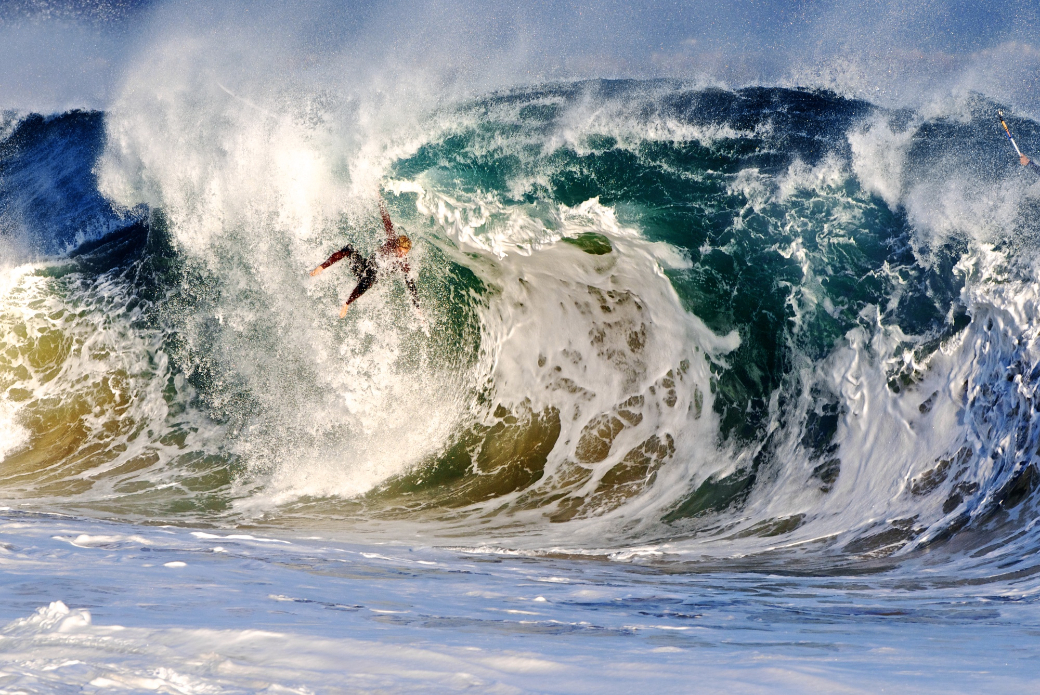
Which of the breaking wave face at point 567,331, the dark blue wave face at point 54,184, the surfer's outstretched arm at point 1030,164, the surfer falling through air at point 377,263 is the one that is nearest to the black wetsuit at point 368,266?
the surfer falling through air at point 377,263

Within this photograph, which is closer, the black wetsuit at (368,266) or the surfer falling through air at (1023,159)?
the surfer falling through air at (1023,159)

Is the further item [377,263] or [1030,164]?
[377,263]

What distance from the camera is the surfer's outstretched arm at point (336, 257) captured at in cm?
837

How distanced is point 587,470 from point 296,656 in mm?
5256

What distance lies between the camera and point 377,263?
27.4 feet

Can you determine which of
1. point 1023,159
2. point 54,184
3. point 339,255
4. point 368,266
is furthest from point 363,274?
point 1023,159

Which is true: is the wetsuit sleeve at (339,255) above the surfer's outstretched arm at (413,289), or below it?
above

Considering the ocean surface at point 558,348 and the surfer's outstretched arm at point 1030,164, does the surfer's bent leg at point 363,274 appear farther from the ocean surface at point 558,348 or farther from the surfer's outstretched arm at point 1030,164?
the surfer's outstretched arm at point 1030,164

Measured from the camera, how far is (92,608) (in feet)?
9.99

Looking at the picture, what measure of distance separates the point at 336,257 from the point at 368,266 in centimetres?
40

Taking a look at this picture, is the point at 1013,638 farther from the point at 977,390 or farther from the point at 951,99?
the point at 951,99

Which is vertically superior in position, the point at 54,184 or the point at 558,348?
the point at 54,184

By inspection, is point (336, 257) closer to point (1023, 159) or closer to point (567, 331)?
point (567, 331)

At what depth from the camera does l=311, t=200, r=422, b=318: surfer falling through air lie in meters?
8.30
